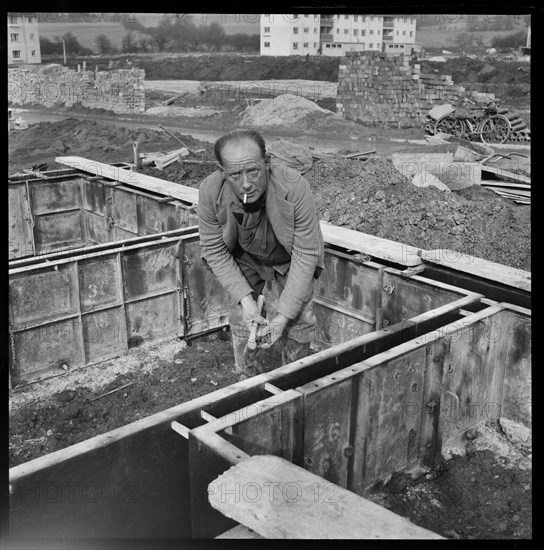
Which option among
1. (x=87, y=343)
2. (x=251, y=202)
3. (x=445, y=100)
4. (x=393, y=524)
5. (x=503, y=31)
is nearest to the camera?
(x=393, y=524)

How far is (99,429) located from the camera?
668 cm

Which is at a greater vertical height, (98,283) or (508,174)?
(508,174)

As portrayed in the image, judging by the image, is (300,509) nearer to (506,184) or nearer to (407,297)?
(407,297)

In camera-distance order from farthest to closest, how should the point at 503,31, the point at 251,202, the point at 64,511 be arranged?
the point at 503,31
the point at 251,202
the point at 64,511

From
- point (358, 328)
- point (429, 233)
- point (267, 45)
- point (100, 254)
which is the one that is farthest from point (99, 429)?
point (429, 233)

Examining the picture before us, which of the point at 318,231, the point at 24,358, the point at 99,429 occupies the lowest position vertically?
the point at 99,429

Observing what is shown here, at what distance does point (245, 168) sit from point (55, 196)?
774 cm

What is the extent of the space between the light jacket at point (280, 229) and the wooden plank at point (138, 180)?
3974 mm

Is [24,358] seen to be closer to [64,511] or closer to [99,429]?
[99,429]

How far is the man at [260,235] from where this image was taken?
478 cm

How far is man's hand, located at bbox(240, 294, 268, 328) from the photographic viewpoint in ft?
17.0

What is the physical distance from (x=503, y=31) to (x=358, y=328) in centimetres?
325

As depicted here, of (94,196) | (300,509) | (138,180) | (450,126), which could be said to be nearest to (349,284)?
(300,509)

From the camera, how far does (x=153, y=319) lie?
8242 millimetres
